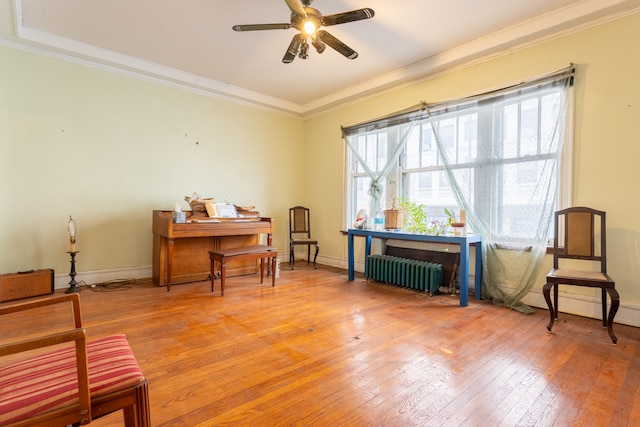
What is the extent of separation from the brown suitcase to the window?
14.2 ft

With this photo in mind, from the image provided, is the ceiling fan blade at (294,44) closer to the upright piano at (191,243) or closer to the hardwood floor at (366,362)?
the upright piano at (191,243)

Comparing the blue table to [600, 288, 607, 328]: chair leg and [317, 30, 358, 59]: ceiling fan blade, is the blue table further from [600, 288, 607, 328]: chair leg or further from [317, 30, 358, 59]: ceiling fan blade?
[317, 30, 358, 59]: ceiling fan blade

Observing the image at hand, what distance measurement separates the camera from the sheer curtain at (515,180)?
3.13 metres

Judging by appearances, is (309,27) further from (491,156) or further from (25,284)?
(25,284)

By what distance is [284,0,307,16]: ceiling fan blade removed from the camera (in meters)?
2.40

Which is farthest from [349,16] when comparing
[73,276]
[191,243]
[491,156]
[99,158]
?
[73,276]

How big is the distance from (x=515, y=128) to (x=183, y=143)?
434 centimetres

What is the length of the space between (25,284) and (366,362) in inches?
146

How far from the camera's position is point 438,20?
3.19m

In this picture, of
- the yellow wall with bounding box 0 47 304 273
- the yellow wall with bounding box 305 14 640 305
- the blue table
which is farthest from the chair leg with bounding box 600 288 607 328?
the yellow wall with bounding box 0 47 304 273

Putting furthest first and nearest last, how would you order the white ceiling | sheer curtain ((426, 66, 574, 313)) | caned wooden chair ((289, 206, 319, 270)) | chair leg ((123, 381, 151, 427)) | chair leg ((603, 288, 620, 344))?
caned wooden chair ((289, 206, 319, 270)) < sheer curtain ((426, 66, 574, 313)) < the white ceiling < chair leg ((603, 288, 620, 344)) < chair leg ((123, 381, 151, 427))

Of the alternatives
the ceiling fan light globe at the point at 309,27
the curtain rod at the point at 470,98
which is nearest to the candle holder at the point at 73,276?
the ceiling fan light globe at the point at 309,27

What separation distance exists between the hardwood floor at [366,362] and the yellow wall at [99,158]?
104 centimetres

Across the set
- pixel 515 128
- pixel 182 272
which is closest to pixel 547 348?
pixel 515 128
